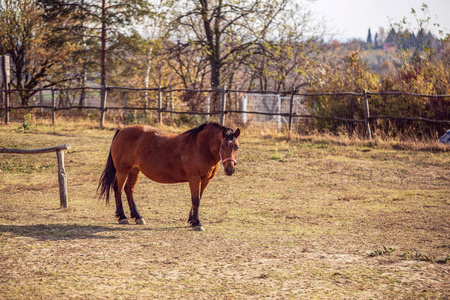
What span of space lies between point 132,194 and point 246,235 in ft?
6.39

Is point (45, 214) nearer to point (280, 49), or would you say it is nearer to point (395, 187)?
point (395, 187)

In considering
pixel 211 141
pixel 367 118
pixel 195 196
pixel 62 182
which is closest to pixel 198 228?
pixel 195 196

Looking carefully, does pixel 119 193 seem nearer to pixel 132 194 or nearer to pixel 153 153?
pixel 132 194

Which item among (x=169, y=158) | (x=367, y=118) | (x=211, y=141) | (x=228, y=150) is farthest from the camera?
(x=367, y=118)

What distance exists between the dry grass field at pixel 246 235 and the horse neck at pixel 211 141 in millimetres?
1114

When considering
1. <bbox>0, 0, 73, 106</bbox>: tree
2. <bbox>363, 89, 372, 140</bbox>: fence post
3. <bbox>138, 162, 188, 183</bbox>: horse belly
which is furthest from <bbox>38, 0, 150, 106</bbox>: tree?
<bbox>138, 162, 188, 183</bbox>: horse belly

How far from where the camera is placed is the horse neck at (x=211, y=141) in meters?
7.02

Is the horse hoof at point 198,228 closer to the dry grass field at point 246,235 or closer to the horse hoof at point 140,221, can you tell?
the dry grass field at point 246,235

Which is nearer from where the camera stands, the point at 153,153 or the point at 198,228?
the point at 198,228

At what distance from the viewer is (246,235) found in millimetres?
7031

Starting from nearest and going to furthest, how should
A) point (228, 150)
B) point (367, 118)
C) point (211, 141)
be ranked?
point (228, 150), point (211, 141), point (367, 118)

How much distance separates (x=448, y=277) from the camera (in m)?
5.16

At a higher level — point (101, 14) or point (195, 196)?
point (101, 14)

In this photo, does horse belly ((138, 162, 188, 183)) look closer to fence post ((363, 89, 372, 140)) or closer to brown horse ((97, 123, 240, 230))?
brown horse ((97, 123, 240, 230))
